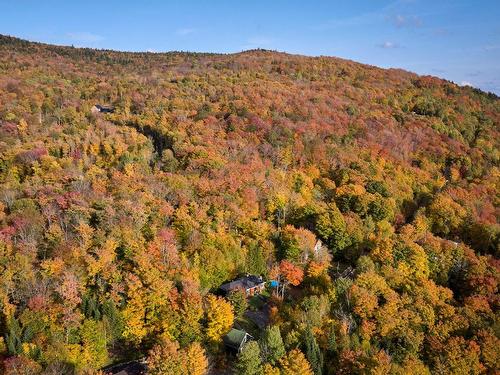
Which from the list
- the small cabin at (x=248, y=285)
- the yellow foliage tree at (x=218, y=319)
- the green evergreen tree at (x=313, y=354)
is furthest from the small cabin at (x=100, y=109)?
the green evergreen tree at (x=313, y=354)

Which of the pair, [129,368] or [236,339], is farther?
[236,339]

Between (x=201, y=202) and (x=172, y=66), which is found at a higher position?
(x=172, y=66)

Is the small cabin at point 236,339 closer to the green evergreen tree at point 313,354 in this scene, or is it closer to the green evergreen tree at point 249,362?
the green evergreen tree at point 249,362

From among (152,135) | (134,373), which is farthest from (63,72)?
(134,373)

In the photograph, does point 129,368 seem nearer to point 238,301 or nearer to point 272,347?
point 272,347

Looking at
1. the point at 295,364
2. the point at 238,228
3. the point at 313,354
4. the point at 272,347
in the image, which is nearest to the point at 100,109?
the point at 238,228

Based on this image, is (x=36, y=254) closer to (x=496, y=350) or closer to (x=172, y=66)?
(x=496, y=350)

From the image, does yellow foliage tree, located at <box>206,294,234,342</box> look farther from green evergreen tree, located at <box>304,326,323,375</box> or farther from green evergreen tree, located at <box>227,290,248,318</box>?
green evergreen tree, located at <box>304,326,323,375</box>
